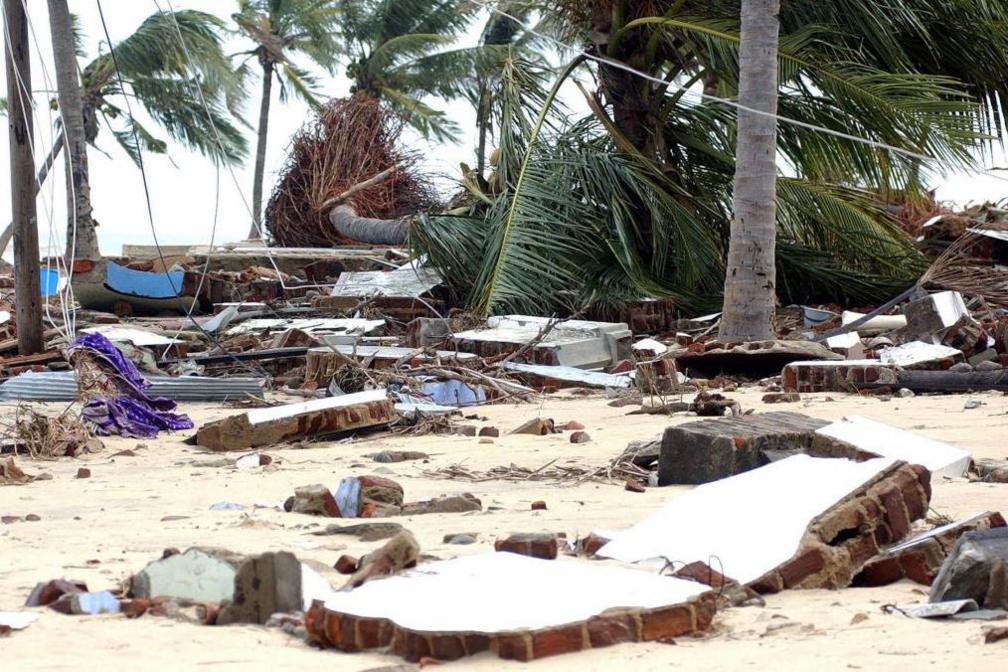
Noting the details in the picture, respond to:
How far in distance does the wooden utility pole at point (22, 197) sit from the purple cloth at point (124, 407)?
280 cm

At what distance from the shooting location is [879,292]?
12148mm

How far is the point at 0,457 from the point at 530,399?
308cm

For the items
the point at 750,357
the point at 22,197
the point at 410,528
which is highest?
the point at 22,197

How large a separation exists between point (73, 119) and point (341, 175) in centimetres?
396

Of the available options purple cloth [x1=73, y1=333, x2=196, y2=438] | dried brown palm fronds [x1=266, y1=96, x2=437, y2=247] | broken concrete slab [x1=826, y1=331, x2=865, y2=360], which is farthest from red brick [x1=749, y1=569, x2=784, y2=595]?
dried brown palm fronds [x1=266, y1=96, x2=437, y2=247]

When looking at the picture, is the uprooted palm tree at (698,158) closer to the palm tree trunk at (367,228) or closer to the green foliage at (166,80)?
the palm tree trunk at (367,228)

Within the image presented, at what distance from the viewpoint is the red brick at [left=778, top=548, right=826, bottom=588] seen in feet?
10.1

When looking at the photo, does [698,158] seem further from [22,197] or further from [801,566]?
[801,566]

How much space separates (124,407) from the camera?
6.88 metres

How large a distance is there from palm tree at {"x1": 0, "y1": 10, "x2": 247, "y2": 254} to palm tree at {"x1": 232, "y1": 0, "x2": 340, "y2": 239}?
9.90ft

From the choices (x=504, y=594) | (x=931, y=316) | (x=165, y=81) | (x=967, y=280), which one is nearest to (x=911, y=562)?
(x=504, y=594)

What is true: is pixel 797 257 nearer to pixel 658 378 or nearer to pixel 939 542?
pixel 658 378

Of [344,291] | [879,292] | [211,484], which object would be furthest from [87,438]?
[879,292]

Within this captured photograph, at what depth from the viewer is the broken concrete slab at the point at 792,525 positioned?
3.12 metres
